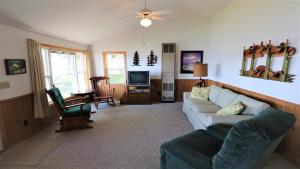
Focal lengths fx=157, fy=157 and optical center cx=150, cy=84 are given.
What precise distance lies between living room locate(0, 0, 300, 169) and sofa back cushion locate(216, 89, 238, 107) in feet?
0.10

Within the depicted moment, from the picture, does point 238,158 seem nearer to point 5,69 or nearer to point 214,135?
point 214,135

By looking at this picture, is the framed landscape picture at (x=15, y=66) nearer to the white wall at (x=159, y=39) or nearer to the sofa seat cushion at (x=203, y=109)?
the white wall at (x=159, y=39)

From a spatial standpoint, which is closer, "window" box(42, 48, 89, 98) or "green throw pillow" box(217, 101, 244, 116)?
"green throw pillow" box(217, 101, 244, 116)

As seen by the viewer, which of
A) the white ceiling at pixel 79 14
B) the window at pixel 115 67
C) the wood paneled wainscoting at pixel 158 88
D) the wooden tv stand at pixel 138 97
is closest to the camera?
the white ceiling at pixel 79 14

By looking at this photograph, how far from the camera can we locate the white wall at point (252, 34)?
90.5 inches

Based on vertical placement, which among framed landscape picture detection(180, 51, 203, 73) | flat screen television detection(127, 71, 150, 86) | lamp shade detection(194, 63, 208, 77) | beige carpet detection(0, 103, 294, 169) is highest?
framed landscape picture detection(180, 51, 203, 73)

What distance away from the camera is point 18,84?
308 centimetres

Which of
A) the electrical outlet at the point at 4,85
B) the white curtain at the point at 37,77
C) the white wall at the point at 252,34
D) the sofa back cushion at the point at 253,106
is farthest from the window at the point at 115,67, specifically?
the sofa back cushion at the point at 253,106

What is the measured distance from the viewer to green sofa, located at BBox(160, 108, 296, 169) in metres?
1.23

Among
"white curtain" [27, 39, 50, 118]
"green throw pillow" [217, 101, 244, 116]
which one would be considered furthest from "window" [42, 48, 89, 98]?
"green throw pillow" [217, 101, 244, 116]

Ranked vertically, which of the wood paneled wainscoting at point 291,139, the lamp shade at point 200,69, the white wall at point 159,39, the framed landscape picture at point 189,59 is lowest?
the wood paneled wainscoting at point 291,139

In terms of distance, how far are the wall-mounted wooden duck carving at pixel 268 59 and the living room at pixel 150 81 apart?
0.06ft

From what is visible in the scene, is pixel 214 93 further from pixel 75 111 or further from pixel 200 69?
pixel 75 111

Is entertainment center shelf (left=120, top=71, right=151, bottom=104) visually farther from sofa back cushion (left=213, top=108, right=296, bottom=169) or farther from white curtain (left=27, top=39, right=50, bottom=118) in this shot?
sofa back cushion (left=213, top=108, right=296, bottom=169)
